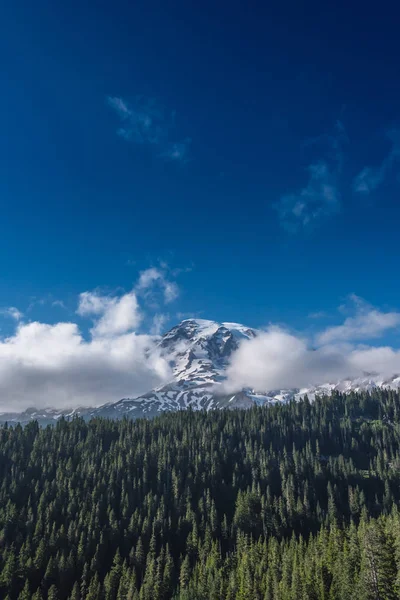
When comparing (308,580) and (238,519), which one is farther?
(238,519)

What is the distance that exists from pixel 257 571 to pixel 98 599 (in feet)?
188

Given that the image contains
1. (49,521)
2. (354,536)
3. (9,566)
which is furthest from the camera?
(49,521)

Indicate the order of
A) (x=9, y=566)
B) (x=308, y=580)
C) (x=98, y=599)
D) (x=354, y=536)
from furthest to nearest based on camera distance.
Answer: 1. (x=9, y=566)
2. (x=98, y=599)
3. (x=354, y=536)
4. (x=308, y=580)

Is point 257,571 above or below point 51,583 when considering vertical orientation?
above

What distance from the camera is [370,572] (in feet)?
294

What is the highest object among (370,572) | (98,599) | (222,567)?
(370,572)

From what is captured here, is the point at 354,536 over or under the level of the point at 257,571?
over

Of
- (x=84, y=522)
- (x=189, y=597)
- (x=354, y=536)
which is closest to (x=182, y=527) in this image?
(x=84, y=522)

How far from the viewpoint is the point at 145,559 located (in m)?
176

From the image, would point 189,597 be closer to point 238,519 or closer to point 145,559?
point 145,559

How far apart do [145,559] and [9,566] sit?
51.3 m

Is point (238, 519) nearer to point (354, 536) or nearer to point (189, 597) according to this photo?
point (189, 597)

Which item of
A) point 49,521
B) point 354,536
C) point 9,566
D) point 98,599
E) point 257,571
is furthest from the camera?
point 49,521

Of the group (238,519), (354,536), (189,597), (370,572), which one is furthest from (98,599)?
(370,572)
